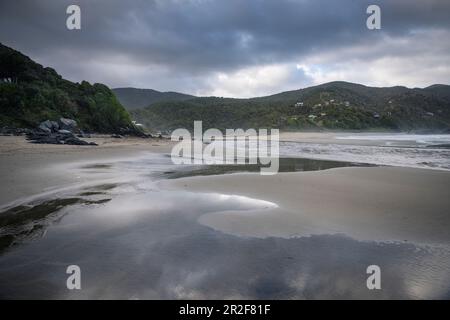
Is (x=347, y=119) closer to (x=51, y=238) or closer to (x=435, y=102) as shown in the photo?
(x=435, y=102)

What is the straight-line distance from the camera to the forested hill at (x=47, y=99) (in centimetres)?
2462

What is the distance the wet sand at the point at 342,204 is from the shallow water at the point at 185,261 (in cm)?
43

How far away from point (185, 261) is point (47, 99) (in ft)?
97.7

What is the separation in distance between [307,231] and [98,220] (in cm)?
345

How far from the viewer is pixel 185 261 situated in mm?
3447

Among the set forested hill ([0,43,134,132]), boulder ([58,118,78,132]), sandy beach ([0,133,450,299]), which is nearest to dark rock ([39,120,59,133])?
boulder ([58,118,78,132])

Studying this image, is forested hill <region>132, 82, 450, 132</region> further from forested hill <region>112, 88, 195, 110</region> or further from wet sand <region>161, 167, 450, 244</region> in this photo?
wet sand <region>161, 167, 450, 244</region>

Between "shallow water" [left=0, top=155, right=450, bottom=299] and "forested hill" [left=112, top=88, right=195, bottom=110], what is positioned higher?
"forested hill" [left=112, top=88, right=195, bottom=110]

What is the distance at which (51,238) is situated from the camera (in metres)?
3.98

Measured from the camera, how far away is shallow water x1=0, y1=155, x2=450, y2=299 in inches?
112

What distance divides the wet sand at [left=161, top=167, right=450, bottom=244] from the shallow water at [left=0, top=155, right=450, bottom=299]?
426mm

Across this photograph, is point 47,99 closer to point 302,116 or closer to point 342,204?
point 342,204

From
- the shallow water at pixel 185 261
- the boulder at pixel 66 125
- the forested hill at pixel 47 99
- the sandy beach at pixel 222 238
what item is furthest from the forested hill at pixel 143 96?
the shallow water at pixel 185 261
